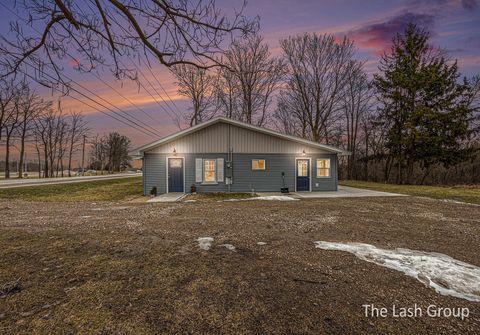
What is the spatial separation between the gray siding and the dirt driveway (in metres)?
8.53

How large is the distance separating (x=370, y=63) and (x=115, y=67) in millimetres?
28201

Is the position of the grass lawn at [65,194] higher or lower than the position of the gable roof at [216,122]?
lower

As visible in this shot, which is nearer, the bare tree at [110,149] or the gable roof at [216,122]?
the gable roof at [216,122]

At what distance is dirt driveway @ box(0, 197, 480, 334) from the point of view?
1.97 metres

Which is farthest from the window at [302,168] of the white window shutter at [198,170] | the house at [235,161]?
the white window shutter at [198,170]

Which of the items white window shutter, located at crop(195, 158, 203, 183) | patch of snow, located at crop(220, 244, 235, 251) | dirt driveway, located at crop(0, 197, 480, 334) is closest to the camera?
dirt driveway, located at crop(0, 197, 480, 334)

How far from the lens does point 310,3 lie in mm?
7844

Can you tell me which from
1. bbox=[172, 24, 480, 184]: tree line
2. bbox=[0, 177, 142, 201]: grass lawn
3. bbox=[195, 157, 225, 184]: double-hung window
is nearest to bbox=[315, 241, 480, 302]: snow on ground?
bbox=[195, 157, 225, 184]: double-hung window

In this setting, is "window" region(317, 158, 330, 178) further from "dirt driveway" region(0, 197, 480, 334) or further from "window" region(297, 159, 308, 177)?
"dirt driveway" region(0, 197, 480, 334)

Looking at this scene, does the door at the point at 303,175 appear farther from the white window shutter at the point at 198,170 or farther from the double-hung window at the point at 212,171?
the white window shutter at the point at 198,170

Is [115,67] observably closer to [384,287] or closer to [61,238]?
[61,238]

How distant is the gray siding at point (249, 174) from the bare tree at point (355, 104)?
41.9 feet

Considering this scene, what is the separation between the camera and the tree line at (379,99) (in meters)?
20.0

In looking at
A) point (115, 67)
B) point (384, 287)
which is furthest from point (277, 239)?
point (115, 67)
